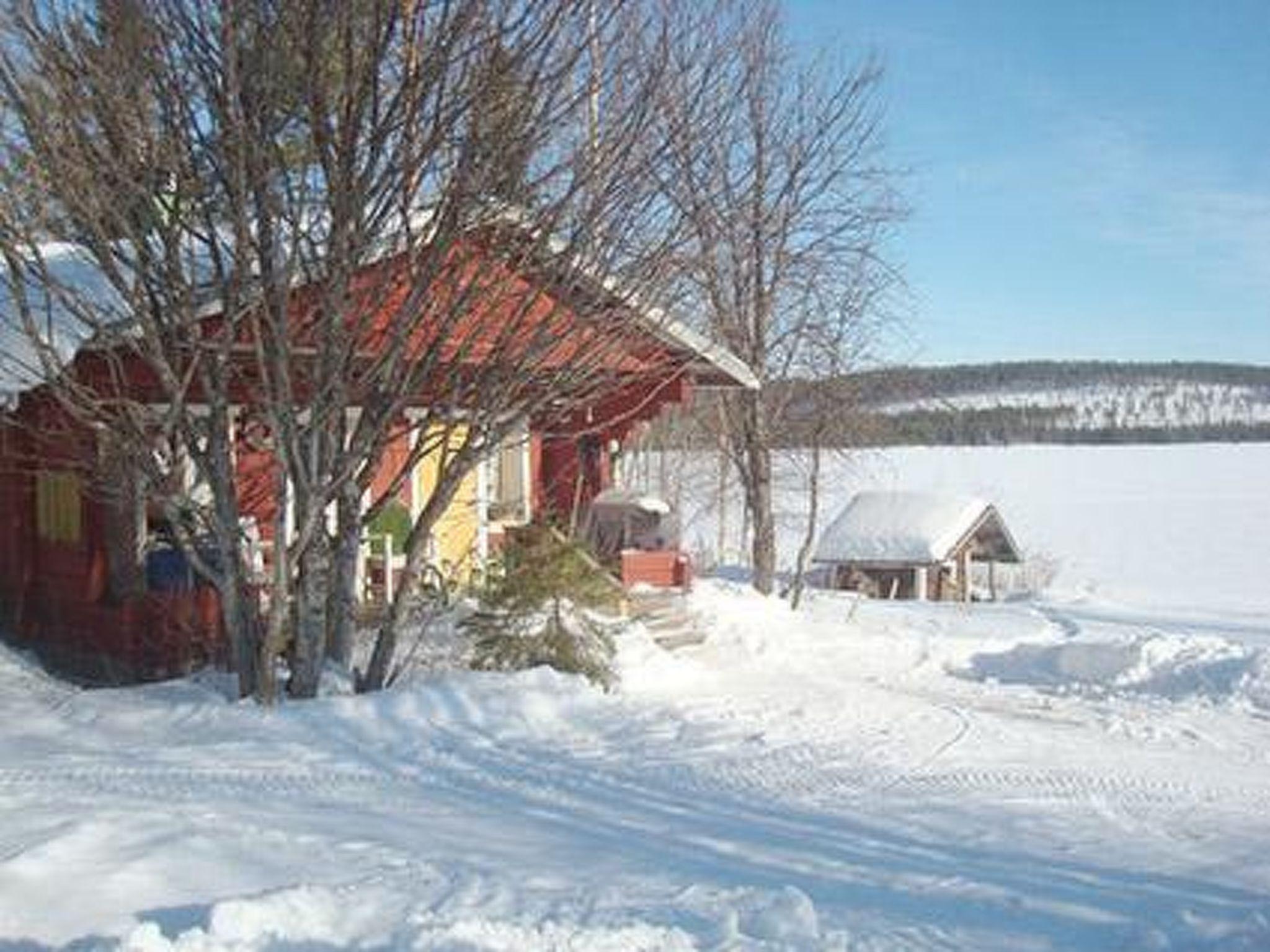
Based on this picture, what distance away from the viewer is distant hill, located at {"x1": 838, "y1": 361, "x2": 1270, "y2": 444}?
428 ft

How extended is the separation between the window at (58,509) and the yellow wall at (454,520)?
3.99 meters

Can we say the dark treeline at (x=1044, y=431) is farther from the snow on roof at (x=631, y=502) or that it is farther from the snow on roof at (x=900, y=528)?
the snow on roof at (x=631, y=502)

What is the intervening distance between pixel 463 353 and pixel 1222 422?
164 metres

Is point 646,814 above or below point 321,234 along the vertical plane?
below

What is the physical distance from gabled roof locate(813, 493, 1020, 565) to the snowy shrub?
109 ft

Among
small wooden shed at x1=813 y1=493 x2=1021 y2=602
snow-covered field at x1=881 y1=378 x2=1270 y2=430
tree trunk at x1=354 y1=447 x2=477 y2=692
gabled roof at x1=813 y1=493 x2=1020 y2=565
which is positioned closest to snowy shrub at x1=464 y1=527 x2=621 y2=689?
tree trunk at x1=354 y1=447 x2=477 y2=692

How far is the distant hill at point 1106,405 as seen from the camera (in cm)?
13038

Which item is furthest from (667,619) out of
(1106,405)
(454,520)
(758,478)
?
(1106,405)

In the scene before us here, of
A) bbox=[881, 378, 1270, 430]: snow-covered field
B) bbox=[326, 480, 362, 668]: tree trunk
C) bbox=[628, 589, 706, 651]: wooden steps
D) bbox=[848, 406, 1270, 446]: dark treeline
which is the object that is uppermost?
bbox=[881, 378, 1270, 430]: snow-covered field

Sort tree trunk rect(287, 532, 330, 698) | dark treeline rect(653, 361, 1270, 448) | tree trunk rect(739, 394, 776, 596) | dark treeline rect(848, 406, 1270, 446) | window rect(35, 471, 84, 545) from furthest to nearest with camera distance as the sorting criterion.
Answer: dark treeline rect(848, 406, 1270, 446) → dark treeline rect(653, 361, 1270, 448) → tree trunk rect(739, 394, 776, 596) → window rect(35, 471, 84, 545) → tree trunk rect(287, 532, 330, 698)

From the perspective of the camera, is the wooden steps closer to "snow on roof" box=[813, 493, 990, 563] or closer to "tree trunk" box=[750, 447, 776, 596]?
"tree trunk" box=[750, 447, 776, 596]

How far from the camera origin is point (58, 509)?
14766 millimetres

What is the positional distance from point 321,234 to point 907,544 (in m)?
36.7

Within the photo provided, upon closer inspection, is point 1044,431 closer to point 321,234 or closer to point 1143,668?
point 1143,668
